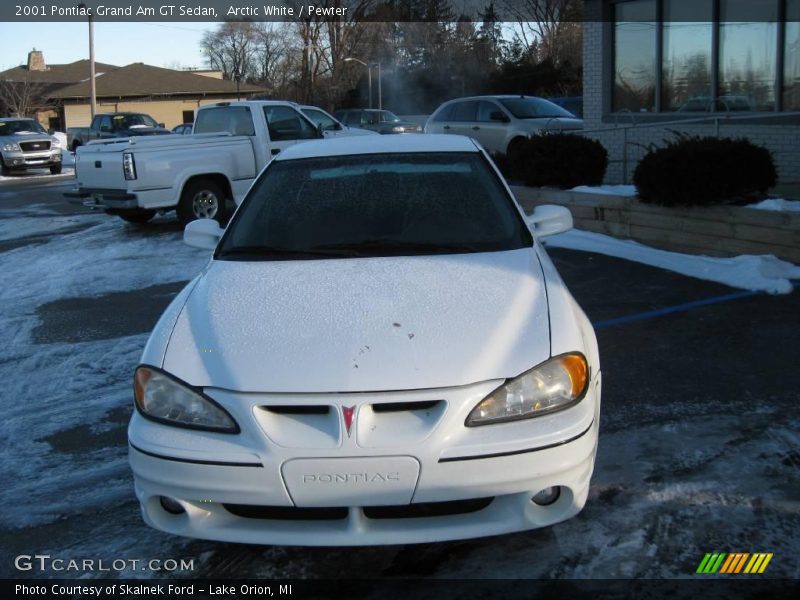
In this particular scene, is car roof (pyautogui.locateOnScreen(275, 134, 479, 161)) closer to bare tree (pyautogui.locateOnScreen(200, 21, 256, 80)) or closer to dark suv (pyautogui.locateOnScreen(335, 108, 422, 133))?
dark suv (pyautogui.locateOnScreen(335, 108, 422, 133))

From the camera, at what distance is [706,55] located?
13.8 metres

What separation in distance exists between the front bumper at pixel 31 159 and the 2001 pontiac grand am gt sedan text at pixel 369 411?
26928 mm

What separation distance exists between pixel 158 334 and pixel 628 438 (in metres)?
2.43

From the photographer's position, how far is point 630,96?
15.1m

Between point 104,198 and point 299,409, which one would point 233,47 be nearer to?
point 104,198

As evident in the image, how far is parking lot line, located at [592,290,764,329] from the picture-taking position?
6.77 m

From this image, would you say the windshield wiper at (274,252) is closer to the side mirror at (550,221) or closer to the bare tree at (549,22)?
the side mirror at (550,221)

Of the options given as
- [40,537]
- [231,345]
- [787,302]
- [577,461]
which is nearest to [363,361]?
[231,345]

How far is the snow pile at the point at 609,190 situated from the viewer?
10039 millimetres

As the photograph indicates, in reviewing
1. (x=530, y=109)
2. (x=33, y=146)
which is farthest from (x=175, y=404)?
(x=33, y=146)

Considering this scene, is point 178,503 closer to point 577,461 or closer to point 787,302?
point 577,461

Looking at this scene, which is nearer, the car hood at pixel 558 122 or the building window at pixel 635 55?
the building window at pixel 635 55

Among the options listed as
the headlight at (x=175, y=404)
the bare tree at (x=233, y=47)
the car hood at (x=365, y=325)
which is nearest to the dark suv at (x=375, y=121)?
the car hood at (x=365, y=325)

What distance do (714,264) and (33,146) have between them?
25186mm
